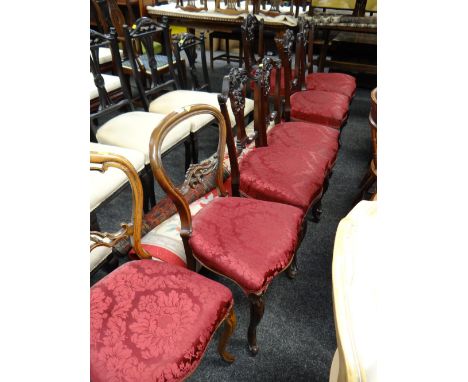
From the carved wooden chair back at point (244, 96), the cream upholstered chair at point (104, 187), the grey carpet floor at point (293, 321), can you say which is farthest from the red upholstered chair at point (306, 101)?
the cream upholstered chair at point (104, 187)

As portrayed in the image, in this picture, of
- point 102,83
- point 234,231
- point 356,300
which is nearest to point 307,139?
point 234,231

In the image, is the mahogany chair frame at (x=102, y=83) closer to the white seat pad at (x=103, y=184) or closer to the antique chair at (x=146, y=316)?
the white seat pad at (x=103, y=184)

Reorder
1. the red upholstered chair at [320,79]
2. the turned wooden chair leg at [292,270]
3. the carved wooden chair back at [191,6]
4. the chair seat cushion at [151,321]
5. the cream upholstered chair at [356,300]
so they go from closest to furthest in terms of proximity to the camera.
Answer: the cream upholstered chair at [356,300] → the chair seat cushion at [151,321] → the turned wooden chair leg at [292,270] → the red upholstered chair at [320,79] → the carved wooden chair back at [191,6]

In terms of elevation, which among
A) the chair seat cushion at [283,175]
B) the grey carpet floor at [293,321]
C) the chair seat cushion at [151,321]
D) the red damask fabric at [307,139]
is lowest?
the grey carpet floor at [293,321]

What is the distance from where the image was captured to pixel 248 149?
1464mm

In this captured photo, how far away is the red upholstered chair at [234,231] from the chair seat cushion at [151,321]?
0.35ft

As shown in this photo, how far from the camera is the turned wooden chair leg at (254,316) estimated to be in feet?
3.11

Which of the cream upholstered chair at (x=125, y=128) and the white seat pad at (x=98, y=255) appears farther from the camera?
the cream upholstered chair at (x=125, y=128)

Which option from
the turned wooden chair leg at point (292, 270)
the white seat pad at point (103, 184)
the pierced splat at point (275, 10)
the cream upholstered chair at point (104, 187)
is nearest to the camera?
the cream upholstered chair at point (104, 187)

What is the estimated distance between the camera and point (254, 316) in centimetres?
99

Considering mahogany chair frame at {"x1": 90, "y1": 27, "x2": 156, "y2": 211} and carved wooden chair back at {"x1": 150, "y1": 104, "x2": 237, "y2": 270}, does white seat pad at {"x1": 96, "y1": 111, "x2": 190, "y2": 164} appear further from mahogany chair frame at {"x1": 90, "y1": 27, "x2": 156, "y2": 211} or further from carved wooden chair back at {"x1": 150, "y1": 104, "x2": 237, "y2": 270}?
carved wooden chair back at {"x1": 150, "y1": 104, "x2": 237, "y2": 270}

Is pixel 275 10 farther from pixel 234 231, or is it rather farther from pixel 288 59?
pixel 234 231

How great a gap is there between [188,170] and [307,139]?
642mm
